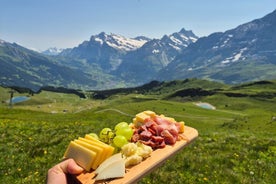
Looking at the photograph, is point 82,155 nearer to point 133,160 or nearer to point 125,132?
point 133,160

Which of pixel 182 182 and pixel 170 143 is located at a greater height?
pixel 170 143

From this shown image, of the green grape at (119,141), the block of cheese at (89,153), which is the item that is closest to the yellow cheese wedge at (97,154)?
the block of cheese at (89,153)

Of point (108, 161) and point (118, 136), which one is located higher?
point (118, 136)

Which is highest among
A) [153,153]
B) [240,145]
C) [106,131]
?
[106,131]

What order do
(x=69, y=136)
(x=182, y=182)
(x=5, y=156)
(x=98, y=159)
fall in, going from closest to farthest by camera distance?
1. (x=98, y=159)
2. (x=182, y=182)
3. (x=5, y=156)
4. (x=69, y=136)

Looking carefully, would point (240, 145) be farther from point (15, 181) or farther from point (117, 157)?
point (117, 157)

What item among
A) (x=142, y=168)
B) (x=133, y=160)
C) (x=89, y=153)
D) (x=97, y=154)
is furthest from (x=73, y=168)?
(x=142, y=168)

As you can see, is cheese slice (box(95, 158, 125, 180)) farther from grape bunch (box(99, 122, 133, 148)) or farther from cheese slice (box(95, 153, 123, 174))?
grape bunch (box(99, 122, 133, 148))

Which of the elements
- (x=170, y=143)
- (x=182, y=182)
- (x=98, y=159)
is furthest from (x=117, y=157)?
(x=182, y=182)
